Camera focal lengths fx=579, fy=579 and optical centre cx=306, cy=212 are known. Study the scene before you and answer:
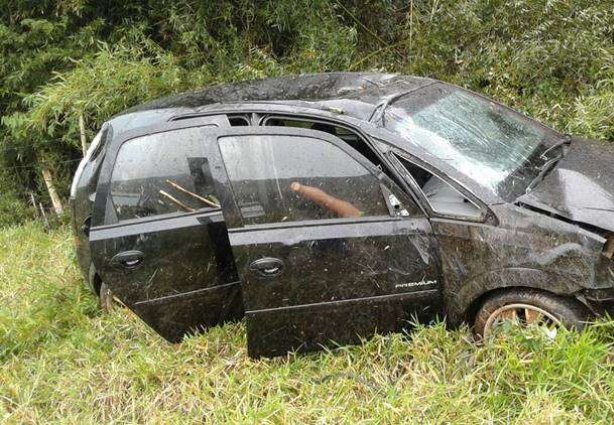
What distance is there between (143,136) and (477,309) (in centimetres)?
205

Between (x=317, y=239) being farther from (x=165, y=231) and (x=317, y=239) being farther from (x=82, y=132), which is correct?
(x=82, y=132)

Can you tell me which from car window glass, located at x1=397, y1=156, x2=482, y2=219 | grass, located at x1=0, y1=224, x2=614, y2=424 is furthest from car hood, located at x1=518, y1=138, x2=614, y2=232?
grass, located at x1=0, y1=224, x2=614, y2=424

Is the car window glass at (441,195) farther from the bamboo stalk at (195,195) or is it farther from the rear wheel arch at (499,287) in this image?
the bamboo stalk at (195,195)

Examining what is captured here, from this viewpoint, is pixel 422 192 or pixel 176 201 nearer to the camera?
pixel 422 192

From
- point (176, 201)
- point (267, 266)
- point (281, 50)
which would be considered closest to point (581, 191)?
point (267, 266)

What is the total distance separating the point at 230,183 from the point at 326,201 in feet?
1.63

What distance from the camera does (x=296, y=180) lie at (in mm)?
2936

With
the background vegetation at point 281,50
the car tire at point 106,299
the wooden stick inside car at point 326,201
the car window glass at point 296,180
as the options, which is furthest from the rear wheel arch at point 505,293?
the car tire at point 106,299

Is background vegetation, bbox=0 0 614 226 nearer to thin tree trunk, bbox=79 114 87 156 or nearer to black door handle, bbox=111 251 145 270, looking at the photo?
thin tree trunk, bbox=79 114 87 156

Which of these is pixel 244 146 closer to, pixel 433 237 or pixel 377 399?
pixel 433 237

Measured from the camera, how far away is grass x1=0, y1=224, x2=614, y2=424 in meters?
2.55

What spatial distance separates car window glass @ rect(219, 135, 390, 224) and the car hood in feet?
2.48

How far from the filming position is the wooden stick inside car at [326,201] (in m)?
2.90

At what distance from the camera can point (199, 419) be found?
2.86 metres
